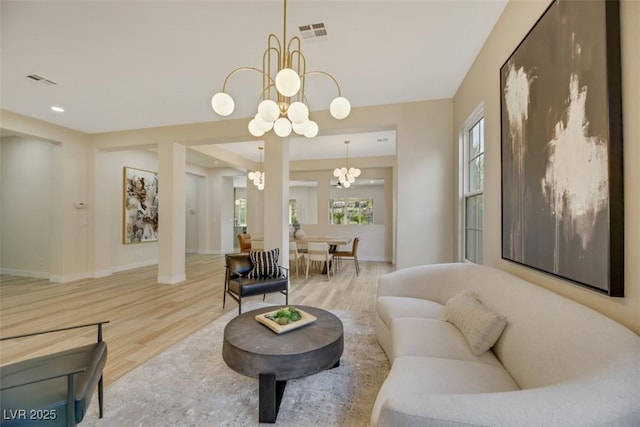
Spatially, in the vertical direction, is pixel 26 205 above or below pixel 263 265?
above

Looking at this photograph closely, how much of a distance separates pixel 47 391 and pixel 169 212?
4287 millimetres

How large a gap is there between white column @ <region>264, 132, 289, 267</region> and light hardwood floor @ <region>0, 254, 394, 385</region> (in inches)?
35.6

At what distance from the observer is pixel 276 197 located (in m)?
4.64

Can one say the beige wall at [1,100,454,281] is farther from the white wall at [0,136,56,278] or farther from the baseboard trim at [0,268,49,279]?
the baseboard trim at [0,268,49,279]

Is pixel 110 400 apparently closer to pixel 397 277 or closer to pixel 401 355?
pixel 401 355

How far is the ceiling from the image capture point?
7.46ft

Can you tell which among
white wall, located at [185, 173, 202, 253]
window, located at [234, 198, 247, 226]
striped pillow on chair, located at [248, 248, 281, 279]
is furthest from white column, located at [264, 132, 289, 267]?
window, located at [234, 198, 247, 226]

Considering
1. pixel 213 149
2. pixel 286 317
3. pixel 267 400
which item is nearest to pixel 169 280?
pixel 213 149

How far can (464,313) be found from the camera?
1.92 metres

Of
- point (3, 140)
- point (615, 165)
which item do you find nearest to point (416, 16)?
point (615, 165)

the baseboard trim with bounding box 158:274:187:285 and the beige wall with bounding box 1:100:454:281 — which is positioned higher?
the beige wall with bounding box 1:100:454:281

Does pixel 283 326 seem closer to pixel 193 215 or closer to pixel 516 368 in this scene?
pixel 516 368

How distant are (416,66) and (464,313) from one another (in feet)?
8.87

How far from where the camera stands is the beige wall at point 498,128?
3.66 feet
